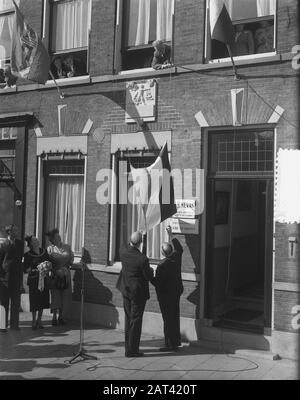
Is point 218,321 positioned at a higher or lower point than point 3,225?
lower

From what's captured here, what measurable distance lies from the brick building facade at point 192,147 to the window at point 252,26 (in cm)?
7

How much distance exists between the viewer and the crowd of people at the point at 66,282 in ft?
26.6

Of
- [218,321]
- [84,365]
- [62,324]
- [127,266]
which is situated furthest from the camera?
[62,324]

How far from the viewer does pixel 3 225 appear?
39.2ft

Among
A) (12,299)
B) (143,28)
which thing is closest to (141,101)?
(143,28)

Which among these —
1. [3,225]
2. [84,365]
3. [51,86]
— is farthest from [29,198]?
[84,365]

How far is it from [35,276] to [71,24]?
5.31m

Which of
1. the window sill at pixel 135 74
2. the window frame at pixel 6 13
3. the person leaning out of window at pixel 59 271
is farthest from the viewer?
the window frame at pixel 6 13

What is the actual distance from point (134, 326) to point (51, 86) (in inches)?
219

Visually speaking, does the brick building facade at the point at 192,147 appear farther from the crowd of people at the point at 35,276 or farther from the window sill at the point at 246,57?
the crowd of people at the point at 35,276

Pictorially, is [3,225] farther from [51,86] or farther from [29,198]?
[51,86]

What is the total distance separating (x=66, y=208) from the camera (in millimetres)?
11133

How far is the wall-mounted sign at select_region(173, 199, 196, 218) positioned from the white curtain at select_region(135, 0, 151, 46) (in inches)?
129

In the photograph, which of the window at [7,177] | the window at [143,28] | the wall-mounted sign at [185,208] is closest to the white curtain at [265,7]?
the window at [143,28]
